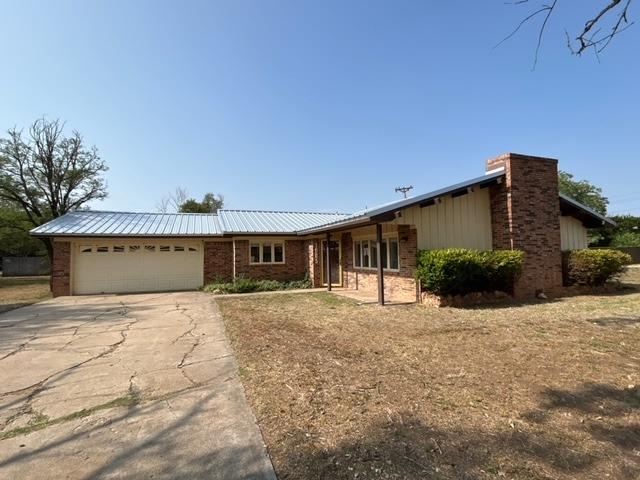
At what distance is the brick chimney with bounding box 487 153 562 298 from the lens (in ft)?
37.9

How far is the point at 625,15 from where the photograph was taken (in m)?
3.71

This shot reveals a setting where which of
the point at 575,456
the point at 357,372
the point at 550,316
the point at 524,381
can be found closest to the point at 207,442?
the point at 357,372

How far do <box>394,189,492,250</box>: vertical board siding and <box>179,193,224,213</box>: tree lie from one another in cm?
3121

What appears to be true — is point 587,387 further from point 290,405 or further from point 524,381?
point 290,405

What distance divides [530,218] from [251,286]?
10602mm

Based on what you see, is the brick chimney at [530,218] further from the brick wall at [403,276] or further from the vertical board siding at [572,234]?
the brick wall at [403,276]

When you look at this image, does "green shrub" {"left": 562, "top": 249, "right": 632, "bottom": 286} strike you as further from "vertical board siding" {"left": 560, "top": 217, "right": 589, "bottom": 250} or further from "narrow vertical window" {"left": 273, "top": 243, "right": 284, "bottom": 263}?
"narrow vertical window" {"left": 273, "top": 243, "right": 284, "bottom": 263}

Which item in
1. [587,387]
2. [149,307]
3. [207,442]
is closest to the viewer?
[207,442]

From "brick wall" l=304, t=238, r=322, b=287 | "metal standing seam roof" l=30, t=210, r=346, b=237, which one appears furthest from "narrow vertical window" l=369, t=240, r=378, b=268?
"metal standing seam roof" l=30, t=210, r=346, b=237

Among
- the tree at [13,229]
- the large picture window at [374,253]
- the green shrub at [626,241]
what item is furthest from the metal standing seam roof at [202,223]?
the green shrub at [626,241]

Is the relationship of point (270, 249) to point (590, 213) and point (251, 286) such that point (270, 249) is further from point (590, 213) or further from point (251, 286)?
point (590, 213)

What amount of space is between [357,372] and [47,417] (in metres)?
3.39

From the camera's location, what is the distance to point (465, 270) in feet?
32.6

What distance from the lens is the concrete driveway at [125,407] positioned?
2779 millimetres
